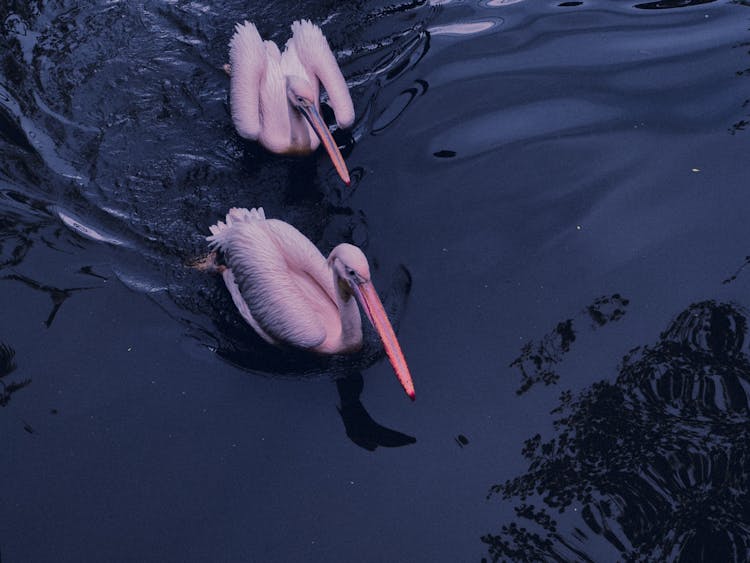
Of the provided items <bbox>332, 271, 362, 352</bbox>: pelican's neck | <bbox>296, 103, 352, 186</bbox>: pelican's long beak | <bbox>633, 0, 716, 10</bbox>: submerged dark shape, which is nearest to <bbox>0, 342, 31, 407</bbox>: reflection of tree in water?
<bbox>332, 271, 362, 352</bbox>: pelican's neck

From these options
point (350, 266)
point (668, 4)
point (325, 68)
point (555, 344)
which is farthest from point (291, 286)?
point (668, 4)

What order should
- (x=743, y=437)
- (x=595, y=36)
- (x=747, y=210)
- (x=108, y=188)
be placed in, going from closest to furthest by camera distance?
1. (x=743, y=437)
2. (x=747, y=210)
3. (x=108, y=188)
4. (x=595, y=36)

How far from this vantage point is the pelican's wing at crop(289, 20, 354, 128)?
5742mm

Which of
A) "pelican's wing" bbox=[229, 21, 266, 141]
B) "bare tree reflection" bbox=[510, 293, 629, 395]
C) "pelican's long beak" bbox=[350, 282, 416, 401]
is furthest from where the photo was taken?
"pelican's wing" bbox=[229, 21, 266, 141]

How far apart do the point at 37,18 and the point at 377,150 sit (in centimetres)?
300

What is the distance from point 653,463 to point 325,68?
332cm

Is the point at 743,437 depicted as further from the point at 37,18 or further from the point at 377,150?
the point at 37,18

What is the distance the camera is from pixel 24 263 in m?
4.96

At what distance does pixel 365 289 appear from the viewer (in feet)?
13.5

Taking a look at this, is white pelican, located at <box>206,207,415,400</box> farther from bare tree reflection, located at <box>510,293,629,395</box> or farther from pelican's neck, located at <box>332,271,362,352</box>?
bare tree reflection, located at <box>510,293,629,395</box>

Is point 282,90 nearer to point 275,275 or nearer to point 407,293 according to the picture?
point 275,275

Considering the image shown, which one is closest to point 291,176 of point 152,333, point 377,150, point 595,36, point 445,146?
→ point 377,150

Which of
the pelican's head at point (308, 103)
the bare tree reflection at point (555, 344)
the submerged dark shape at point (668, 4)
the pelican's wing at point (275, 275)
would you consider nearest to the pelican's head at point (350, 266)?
the pelican's wing at point (275, 275)

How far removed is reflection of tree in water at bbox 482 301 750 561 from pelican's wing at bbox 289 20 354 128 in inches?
99.4
